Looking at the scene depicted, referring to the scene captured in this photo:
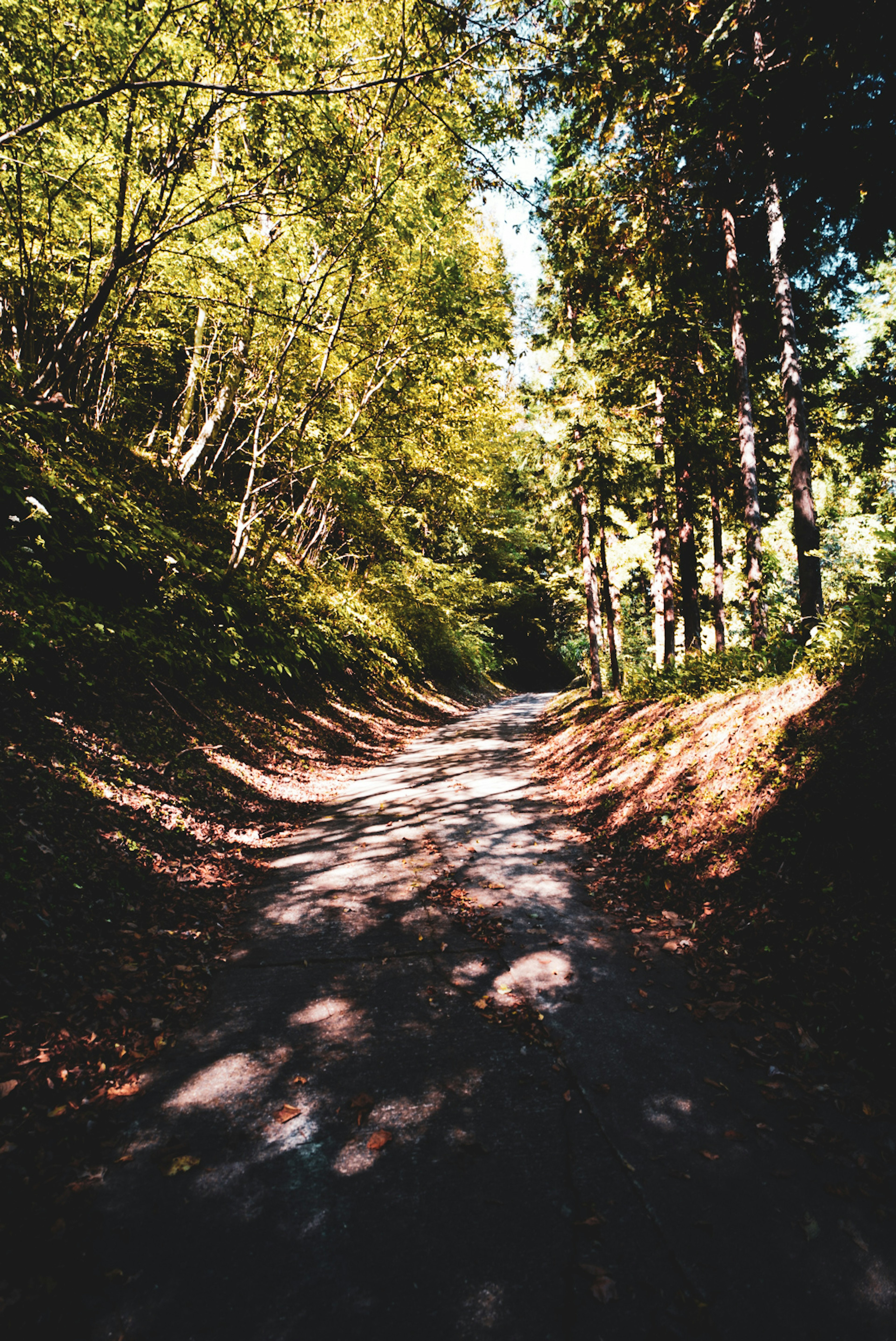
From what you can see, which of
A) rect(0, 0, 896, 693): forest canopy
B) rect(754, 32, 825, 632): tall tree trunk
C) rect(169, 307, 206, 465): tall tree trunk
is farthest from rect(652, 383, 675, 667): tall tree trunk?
rect(169, 307, 206, 465): tall tree trunk

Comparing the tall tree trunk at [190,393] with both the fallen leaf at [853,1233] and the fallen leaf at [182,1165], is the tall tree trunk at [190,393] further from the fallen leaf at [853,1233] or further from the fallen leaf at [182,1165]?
the fallen leaf at [853,1233]

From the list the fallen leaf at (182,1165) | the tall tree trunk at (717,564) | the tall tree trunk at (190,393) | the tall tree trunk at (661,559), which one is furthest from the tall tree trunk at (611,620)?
the fallen leaf at (182,1165)

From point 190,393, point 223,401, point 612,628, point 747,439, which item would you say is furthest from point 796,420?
point 190,393

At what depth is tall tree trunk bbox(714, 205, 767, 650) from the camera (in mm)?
8609

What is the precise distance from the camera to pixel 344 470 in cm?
1202

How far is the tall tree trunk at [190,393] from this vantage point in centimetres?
1105

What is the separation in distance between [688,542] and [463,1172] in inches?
461

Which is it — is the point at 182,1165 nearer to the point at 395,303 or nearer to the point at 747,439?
the point at 747,439

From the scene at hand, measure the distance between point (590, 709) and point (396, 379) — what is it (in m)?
8.64

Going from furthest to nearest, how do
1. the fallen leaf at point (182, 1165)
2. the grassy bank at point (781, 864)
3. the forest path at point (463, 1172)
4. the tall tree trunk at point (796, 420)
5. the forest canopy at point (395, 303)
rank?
the tall tree trunk at point (796, 420), the forest canopy at point (395, 303), the grassy bank at point (781, 864), the fallen leaf at point (182, 1165), the forest path at point (463, 1172)

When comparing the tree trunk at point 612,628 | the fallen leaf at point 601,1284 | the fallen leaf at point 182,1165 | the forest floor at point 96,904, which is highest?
the tree trunk at point 612,628

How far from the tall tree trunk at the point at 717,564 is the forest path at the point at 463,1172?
9995 mm

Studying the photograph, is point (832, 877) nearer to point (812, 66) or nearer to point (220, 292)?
point (812, 66)

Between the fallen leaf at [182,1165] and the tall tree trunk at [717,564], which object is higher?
the tall tree trunk at [717,564]
